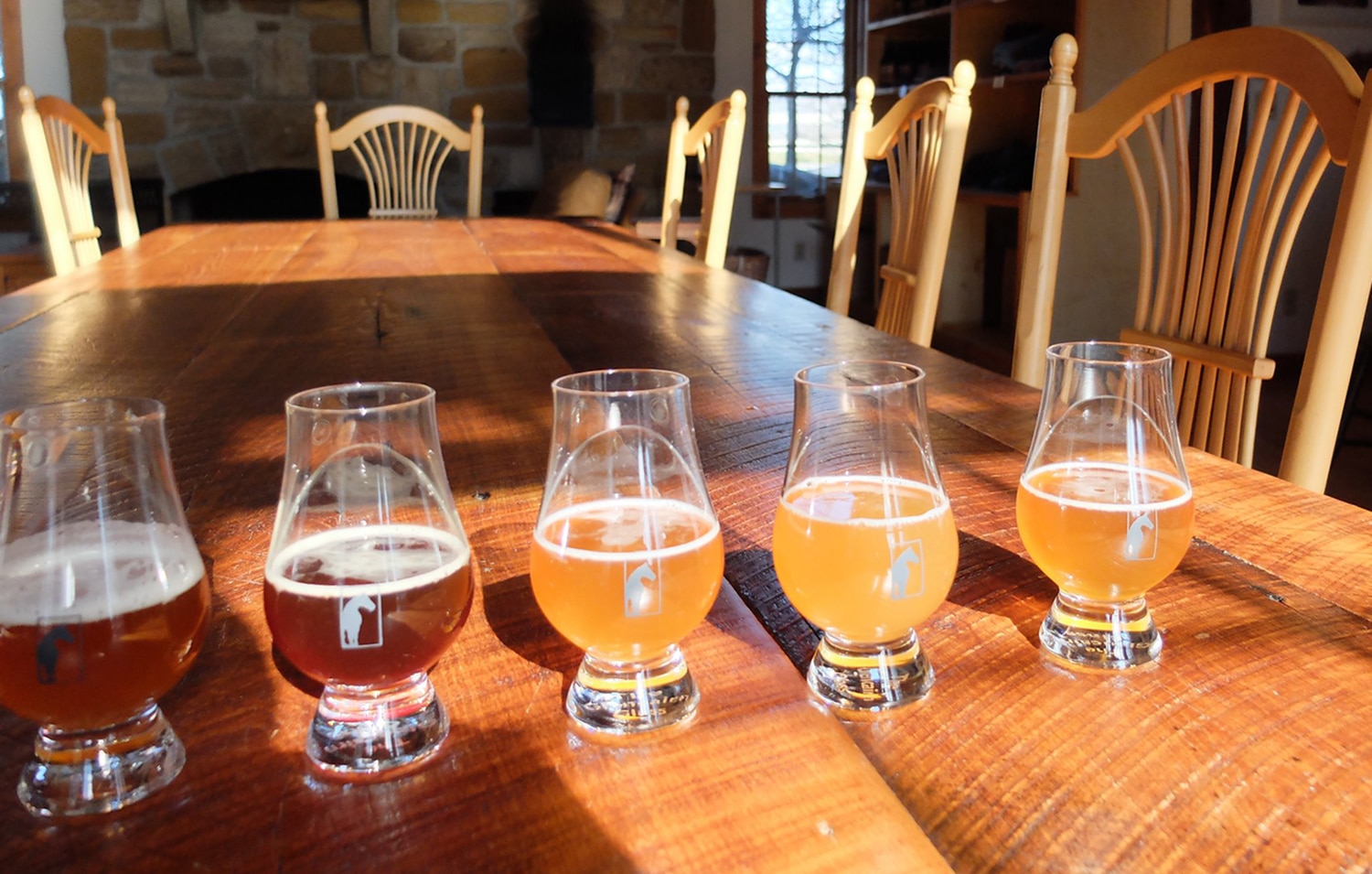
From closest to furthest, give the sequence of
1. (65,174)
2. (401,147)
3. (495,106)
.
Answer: (65,174) < (401,147) < (495,106)

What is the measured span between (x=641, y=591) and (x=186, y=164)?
517 centimetres

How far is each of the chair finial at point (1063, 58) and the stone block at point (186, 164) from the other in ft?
14.9

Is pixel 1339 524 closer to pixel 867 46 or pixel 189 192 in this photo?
pixel 867 46

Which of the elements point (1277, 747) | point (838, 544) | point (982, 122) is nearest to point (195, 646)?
point (838, 544)

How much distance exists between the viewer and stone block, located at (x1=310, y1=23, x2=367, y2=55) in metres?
4.91

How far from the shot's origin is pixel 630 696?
43 cm

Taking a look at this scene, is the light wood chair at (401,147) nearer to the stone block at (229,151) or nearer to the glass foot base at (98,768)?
the stone block at (229,151)

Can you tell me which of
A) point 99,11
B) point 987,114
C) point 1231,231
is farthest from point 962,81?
point 99,11

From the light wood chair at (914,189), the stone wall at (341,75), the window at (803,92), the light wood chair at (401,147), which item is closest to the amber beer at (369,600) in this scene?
the light wood chair at (914,189)

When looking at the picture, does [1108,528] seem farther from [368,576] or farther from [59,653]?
[59,653]

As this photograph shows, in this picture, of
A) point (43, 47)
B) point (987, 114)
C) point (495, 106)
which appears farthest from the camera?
point (495, 106)

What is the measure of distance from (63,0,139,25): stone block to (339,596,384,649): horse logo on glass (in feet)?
17.2

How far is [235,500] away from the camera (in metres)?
0.68

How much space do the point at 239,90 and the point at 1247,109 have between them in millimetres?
4078
